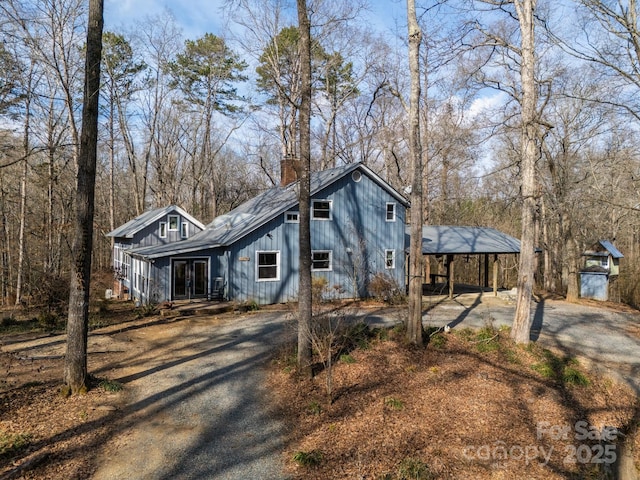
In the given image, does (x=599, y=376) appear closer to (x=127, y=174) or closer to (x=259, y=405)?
(x=259, y=405)

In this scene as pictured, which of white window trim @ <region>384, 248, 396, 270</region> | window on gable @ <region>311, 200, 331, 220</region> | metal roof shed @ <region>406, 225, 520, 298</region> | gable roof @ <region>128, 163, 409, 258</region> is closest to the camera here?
gable roof @ <region>128, 163, 409, 258</region>

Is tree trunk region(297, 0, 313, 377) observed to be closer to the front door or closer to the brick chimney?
the front door

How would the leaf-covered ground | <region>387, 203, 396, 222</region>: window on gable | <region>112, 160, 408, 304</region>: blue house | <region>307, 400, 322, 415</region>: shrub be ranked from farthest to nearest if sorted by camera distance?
<region>387, 203, 396, 222</region>: window on gable < <region>112, 160, 408, 304</region>: blue house < <region>307, 400, 322, 415</region>: shrub < the leaf-covered ground

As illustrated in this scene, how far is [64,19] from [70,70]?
2.20 m

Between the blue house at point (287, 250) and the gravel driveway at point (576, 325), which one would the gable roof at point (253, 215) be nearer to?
the blue house at point (287, 250)

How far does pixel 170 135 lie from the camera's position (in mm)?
30500

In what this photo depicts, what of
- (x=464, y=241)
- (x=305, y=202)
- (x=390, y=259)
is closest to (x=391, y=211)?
(x=390, y=259)

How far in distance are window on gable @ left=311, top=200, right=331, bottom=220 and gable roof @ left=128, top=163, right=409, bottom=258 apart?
0.69 metres

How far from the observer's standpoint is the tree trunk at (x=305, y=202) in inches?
311

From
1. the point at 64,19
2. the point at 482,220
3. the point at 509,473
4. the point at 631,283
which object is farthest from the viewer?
the point at 482,220

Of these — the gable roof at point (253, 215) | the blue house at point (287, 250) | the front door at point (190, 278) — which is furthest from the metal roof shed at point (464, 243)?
the front door at point (190, 278)

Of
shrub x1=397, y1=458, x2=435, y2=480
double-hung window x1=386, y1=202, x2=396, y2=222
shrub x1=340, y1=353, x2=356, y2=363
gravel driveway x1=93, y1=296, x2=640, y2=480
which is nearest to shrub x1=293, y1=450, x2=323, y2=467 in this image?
gravel driveway x1=93, y1=296, x2=640, y2=480

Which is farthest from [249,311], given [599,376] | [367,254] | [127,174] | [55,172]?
[127,174]

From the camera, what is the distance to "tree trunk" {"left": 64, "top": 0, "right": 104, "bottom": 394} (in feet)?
22.5
